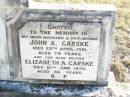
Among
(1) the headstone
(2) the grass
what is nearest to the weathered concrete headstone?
(1) the headstone

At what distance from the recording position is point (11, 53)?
3436 millimetres

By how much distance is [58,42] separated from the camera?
11.1 feet

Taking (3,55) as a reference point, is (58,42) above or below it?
above

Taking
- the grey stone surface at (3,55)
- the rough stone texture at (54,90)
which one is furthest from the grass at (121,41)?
the grey stone surface at (3,55)

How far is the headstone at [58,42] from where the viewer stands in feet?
10.6

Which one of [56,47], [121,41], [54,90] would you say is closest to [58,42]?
[56,47]

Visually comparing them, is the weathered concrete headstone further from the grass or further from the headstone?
the grass

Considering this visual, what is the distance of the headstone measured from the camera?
10.6ft

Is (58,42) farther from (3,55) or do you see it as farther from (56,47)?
(3,55)

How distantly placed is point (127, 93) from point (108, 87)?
0.26 metres

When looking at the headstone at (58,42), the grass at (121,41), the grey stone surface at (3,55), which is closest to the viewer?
the headstone at (58,42)

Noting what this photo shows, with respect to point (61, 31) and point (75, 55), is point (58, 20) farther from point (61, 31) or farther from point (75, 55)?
point (75, 55)

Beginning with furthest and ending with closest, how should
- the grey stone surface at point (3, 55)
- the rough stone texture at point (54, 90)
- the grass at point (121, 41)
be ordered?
the grass at point (121, 41)
the rough stone texture at point (54, 90)
the grey stone surface at point (3, 55)

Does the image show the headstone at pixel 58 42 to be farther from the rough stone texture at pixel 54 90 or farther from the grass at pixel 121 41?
the grass at pixel 121 41
